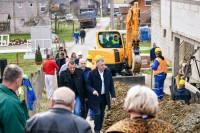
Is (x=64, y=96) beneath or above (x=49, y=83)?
above

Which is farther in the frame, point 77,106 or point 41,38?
point 41,38

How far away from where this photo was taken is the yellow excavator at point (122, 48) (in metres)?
23.8

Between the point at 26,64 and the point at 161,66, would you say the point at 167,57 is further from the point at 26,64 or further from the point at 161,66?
the point at 161,66

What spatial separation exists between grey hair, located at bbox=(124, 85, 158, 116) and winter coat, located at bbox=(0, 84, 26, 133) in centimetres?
196

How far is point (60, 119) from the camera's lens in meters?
5.89

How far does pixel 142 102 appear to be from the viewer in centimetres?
539

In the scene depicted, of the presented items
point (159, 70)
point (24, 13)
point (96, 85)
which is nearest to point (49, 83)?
point (159, 70)

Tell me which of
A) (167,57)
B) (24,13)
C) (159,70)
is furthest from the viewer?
(24,13)

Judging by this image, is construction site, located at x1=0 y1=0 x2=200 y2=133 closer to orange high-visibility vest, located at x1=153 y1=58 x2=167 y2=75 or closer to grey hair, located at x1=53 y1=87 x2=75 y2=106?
orange high-visibility vest, located at x1=153 y1=58 x2=167 y2=75

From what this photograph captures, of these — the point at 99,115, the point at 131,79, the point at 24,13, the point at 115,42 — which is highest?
the point at 24,13

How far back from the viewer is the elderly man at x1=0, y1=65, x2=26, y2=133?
6.90 m

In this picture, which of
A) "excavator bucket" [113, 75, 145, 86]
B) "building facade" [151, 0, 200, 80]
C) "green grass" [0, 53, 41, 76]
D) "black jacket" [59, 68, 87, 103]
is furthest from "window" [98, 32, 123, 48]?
"black jacket" [59, 68, 87, 103]

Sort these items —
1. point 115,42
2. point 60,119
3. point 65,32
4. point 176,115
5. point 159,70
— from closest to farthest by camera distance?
point 60,119 → point 176,115 → point 159,70 → point 115,42 → point 65,32

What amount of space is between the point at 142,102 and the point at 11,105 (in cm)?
214
